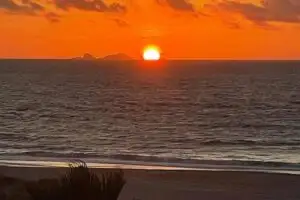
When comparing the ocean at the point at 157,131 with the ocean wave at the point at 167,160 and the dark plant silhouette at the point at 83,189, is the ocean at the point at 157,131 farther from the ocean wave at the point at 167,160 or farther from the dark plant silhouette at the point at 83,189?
the dark plant silhouette at the point at 83,189

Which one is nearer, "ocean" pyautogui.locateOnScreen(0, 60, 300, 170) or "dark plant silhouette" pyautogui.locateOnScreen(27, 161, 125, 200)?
"dark plant silhouette" pyautogui.locateOnScreen(27, 161, 125, 200)

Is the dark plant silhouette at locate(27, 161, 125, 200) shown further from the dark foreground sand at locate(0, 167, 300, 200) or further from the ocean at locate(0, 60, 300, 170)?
the ocean at locate(0, 60, 300, 170)

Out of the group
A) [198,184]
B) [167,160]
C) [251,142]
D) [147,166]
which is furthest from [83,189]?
[251,142]

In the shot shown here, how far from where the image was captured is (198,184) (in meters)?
18.9

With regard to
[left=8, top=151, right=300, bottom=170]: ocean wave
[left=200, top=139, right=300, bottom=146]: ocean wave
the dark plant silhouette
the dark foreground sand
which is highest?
[left=200, top=139, right=300, bottom=146]: ocean wave

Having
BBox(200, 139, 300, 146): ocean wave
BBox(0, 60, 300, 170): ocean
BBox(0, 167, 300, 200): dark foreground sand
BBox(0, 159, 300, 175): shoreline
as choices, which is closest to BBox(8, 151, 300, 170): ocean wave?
BBox(0, 60, 300, 170): ocean

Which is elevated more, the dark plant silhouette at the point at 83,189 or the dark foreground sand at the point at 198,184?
the dark foreground sand at the point at 198,184

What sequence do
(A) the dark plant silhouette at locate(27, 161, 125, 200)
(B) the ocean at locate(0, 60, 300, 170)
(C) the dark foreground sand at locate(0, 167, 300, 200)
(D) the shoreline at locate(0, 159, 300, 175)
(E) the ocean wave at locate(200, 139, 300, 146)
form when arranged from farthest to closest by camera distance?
(E) the ocean wave at locate(200, 139, 300, 146) < (B) the ocean at locate(0, 60, 300, 170) < (D) the shoreline at locate(0, 159, 300, 175) < (C) the dark foreground sand at locate(0, 167, 300, 200) < (A) the dark plant silhouette at locate(27, 161, 125, 200)

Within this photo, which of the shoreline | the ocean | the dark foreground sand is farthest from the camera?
the ocean

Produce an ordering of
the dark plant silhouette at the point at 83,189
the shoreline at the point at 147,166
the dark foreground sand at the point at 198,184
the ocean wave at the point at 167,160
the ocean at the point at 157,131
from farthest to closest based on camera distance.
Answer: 1. the ocean at the point at 157,131
2. the ocean wave at the point at 167,160
3. the shoreline at the point at 147,166
4. the dark foreground sand at the point at 198,184
5. the dark plant silhouette at the point at 83,189

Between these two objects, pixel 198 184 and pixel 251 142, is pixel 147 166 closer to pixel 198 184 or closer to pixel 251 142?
pixel 198 184

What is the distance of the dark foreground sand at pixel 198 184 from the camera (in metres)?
16.8

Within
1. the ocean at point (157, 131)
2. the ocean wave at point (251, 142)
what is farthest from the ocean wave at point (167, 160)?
the ocean wave at point (251, 142)

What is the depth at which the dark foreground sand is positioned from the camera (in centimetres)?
1683
